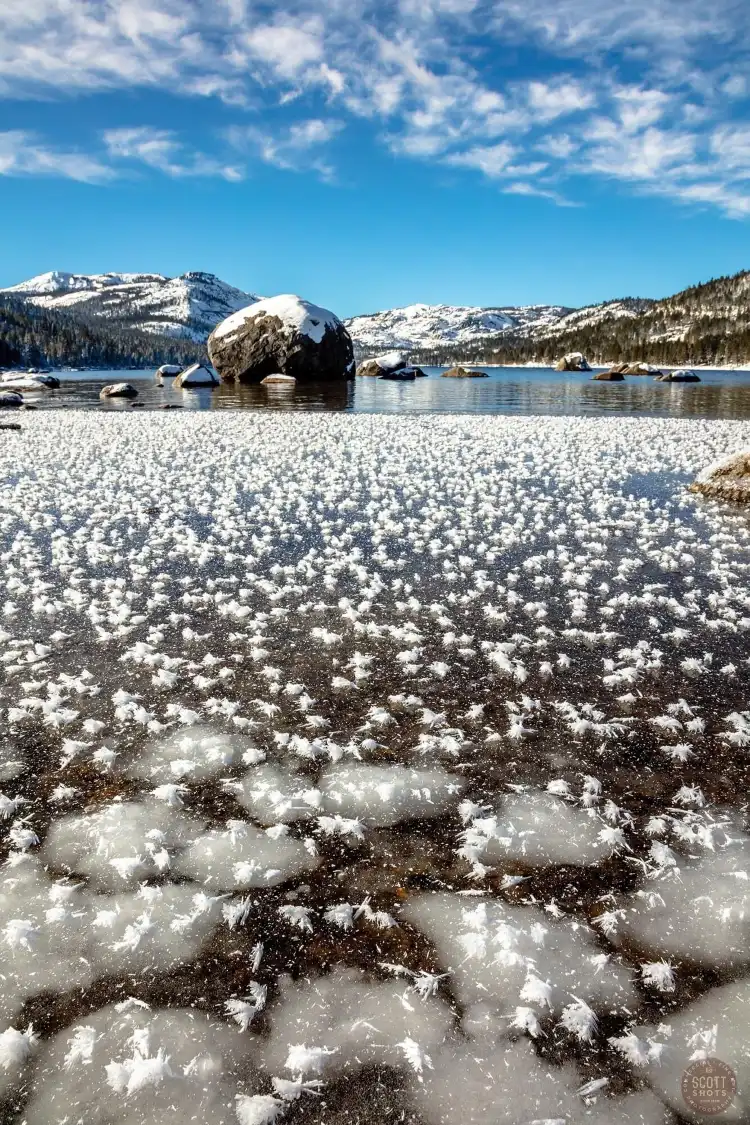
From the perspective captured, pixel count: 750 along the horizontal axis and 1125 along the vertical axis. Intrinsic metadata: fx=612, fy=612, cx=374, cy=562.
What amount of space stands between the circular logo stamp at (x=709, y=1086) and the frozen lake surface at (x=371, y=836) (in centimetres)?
4

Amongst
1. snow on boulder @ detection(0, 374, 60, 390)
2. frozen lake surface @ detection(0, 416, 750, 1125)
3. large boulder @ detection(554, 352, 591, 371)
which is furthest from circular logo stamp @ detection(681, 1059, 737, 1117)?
large boulder @ detection(554, 352, 591, 371)

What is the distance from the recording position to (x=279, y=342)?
55.2m

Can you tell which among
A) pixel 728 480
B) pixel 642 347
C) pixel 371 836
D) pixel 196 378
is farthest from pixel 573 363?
pixel 371 836

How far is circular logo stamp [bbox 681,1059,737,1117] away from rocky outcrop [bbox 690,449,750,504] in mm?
11697

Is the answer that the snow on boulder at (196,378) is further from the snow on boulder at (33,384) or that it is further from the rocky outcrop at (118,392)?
the snow on boulder at (33,384)

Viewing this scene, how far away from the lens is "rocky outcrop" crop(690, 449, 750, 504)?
12.1 meters

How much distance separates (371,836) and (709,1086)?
1825mm

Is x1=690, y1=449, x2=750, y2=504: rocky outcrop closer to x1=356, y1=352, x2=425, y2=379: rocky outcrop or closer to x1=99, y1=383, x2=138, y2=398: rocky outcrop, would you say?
x1=99, y1=383, x2=138, y2=398: rocky outcrop

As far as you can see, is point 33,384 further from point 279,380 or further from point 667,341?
point 667,341

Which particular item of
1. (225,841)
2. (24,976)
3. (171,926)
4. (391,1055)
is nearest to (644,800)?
(391,1055)

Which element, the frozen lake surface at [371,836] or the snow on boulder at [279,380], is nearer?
the frozen lake surface at [371,836]

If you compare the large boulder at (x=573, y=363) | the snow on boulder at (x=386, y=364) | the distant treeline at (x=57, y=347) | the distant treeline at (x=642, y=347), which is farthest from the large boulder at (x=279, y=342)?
the distant treeline at (x=57, y=347)

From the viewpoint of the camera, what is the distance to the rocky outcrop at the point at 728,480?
12070mm

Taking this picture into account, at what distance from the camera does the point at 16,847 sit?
3.41 metres
